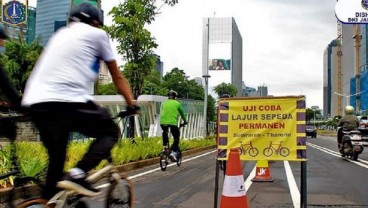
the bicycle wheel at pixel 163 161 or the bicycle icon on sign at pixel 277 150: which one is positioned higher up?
the bicycle icon on sign at pixel 277 150

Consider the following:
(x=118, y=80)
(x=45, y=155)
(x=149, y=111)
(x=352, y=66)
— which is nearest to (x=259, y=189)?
(x=45, y=155)

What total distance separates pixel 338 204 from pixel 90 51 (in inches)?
179

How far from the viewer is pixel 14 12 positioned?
55.8ft

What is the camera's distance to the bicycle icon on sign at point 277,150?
5.84 m

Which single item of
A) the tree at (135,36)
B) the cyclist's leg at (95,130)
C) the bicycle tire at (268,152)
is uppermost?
the tree at (135,36)

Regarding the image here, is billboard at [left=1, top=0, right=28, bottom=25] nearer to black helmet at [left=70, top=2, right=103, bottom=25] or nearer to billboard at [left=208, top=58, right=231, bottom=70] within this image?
black helmet at [left=70, top=2, right=103, bottom=25]

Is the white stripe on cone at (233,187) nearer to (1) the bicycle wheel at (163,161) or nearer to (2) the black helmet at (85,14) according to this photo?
(2) the black helmet at (85,14)

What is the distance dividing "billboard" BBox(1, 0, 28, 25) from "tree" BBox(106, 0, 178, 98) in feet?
13.7

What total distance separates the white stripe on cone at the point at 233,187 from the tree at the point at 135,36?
10013 mm

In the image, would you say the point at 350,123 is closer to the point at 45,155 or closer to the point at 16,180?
→ the point at 45,155

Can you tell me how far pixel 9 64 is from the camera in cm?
→ 3609

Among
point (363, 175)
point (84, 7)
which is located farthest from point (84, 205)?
point (363, 175)

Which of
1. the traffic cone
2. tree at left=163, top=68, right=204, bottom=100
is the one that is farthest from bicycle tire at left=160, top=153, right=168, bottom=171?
tree at left=163, top=68, right=204, bottom=100

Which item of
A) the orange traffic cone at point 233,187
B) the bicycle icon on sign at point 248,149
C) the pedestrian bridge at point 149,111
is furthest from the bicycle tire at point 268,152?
the pedestrian bridge at point 149,111
